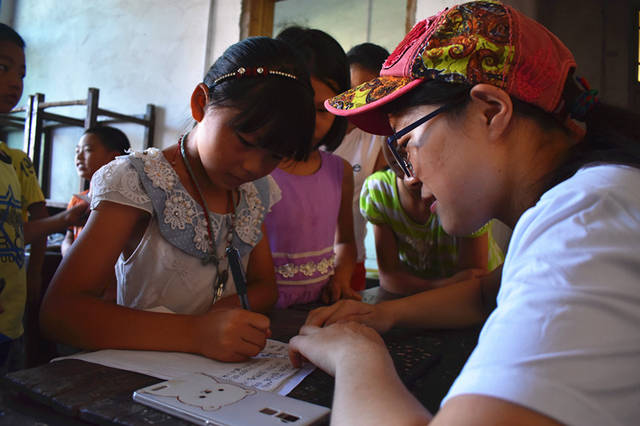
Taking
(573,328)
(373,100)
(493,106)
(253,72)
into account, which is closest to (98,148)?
(253,72)

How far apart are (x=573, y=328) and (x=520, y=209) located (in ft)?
1.19

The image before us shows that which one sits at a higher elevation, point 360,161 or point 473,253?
point 360,161

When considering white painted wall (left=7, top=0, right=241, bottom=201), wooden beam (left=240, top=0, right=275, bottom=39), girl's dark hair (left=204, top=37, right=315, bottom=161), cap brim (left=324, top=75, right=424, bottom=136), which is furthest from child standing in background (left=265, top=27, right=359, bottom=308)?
white painted wall (left=7, top=0, right=241, bottom=201)

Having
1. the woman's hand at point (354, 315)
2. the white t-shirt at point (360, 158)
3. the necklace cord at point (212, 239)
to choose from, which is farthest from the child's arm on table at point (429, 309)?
the white t-shirt at point (360, 158)

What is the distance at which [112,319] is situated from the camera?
858 mm

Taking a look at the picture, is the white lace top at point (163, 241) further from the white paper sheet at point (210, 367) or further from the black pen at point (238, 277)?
the white paper sheet at point (210, 367)

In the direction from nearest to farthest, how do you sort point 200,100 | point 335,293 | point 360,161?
1. point 200,100
2. point 335,293
3. point 360,161

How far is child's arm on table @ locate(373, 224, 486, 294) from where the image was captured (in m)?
1.60

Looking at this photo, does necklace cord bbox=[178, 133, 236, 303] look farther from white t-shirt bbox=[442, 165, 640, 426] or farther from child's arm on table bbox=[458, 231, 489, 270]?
child's arm on table bbox=[458, 231, 489, 270]

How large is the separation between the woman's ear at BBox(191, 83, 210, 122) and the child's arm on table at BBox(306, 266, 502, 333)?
568 mm

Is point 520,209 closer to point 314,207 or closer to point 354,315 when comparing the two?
point 354,315

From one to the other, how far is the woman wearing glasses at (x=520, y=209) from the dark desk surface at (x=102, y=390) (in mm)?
107

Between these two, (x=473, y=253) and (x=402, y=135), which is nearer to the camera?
(x=402, y=135)

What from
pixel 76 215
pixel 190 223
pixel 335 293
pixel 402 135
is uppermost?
pixel 402 135
